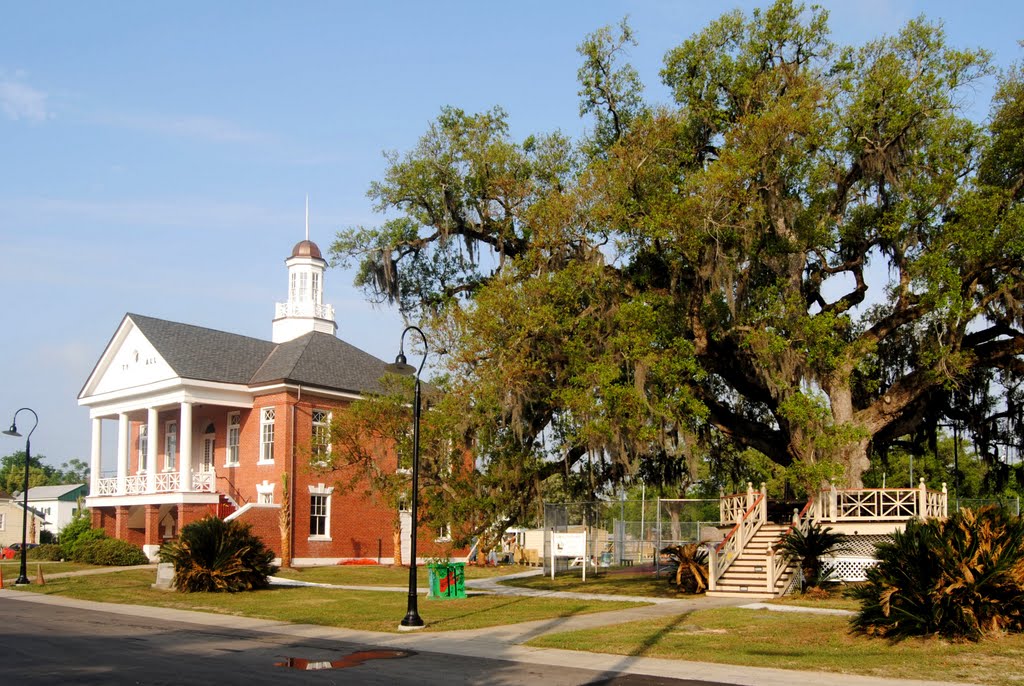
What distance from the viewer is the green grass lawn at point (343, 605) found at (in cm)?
2091

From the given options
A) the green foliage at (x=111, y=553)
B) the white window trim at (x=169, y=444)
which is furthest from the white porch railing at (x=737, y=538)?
the white window trim at (x=169, y=444)

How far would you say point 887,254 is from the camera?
95.6ft

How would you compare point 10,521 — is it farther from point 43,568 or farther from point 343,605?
point 343,605

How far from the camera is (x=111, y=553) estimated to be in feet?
125

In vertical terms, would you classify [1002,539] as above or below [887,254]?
below

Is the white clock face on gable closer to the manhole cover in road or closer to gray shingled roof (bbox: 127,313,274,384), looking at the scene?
gray shingled roof (bbox: 127,313,274,384)

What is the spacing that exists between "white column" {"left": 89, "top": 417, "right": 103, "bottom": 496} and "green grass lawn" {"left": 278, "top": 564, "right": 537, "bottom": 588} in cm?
1301

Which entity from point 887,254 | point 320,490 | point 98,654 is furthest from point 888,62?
point 320,490

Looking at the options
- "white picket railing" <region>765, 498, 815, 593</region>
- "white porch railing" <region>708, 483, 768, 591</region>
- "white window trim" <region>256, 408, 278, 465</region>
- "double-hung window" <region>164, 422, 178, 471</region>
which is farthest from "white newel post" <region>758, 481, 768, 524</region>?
"double-hung window" <region>164, 422, 178, 471</region>

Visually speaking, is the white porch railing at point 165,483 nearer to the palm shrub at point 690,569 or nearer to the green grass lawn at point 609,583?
the green grass lawn at point 609,583

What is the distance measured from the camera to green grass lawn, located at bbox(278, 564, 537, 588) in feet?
105

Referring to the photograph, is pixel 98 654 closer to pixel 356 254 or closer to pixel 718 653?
pixel 718 653

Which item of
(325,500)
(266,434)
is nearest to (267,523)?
(325,500)

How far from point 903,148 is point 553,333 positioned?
36.9 feet
